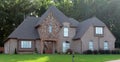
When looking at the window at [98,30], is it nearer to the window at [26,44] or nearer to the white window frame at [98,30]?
the white window frame at [98,30]

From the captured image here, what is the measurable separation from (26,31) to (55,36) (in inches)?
211

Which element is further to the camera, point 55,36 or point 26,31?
point 55,36

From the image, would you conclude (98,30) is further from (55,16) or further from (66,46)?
(55,16)

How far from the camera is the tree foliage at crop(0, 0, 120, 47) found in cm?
7594

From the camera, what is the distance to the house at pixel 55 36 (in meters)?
59.6

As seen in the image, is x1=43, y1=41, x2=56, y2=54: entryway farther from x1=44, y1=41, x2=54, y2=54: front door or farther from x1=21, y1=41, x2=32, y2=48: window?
x1=21, y1=41, x2=32, y2=48: window

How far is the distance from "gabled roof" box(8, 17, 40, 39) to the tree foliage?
13.1 m

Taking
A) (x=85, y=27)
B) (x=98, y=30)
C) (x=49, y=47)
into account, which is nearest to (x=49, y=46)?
(x=49, y=47)

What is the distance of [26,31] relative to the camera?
60.6 metres

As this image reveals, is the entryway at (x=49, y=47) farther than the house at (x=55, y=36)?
Yes

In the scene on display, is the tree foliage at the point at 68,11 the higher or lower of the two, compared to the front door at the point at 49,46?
higher

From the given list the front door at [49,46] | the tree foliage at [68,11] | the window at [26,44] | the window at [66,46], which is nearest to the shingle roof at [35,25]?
the window at [26,44]

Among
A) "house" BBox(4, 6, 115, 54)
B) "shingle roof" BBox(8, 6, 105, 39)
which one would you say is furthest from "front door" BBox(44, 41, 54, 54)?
"shingle roof" BBox(8, 6, 105, 39)

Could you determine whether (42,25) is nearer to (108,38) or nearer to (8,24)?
(108,38)
